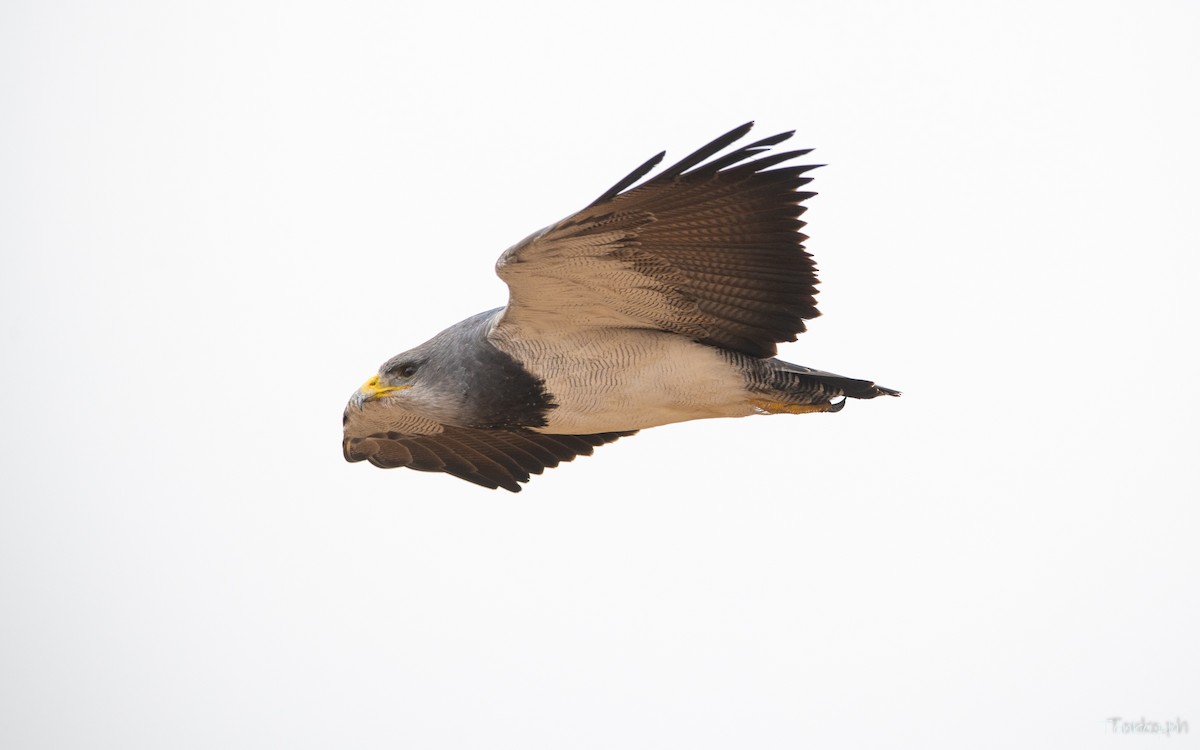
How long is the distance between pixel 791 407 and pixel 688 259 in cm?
128

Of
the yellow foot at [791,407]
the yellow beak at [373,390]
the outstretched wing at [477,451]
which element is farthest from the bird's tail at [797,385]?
the yellow beak at [373,390]

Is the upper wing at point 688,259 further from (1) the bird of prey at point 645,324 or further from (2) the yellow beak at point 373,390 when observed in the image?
(2) the yellow beak at point 373,390

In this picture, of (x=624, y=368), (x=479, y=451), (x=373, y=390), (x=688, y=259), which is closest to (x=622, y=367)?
(x=624, y=368)

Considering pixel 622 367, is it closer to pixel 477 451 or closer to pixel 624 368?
pixel 624 368

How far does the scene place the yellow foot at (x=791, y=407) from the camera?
7.45 m

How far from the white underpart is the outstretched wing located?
1.22 m

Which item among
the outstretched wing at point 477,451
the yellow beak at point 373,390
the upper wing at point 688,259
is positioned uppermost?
the upper wing at point 688,259

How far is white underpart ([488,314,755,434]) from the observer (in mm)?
7281

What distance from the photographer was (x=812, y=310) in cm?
692

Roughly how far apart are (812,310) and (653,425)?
1481 millimetres

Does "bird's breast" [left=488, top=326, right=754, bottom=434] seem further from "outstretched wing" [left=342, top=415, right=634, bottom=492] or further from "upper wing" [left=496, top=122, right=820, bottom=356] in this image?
"outstretched wing" [left=342, top=415, right=634, bottom=492]

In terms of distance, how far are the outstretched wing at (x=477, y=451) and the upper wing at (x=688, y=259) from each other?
1.63 metres

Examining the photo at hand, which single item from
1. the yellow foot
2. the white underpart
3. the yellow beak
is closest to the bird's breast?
the white underpart

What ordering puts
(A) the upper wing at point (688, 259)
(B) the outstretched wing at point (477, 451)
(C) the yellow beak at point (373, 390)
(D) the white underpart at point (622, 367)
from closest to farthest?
(A) the upper wing at point (688, 259), (D) the white underpart at point (622, 367), (C) the yellow beak at point (373, 390), (B) the outstretched wing at point (477, 451)
